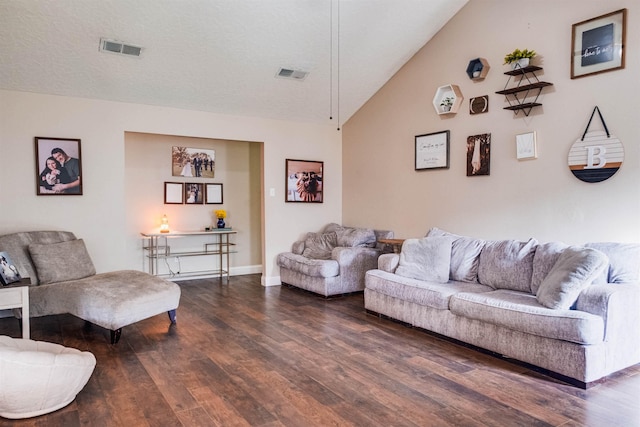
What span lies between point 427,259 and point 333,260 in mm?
1451

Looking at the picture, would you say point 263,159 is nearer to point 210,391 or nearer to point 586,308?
point 210,391

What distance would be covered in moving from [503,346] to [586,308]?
2.03ft

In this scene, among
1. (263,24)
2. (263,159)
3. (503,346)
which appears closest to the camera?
(503,346)

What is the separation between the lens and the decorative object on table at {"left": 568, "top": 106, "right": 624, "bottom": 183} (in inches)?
132

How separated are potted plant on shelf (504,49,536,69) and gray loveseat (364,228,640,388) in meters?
1.64

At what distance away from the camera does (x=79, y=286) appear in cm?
380

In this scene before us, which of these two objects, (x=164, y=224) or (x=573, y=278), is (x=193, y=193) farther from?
(x=573, y=278)

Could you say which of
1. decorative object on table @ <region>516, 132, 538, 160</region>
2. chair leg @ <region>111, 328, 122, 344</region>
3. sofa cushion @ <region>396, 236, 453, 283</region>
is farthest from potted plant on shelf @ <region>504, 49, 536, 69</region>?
chair leg @ <region>111, 328, 122, 344</region>

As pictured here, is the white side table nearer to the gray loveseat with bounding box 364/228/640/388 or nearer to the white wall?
the white wall

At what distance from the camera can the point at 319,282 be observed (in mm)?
5242

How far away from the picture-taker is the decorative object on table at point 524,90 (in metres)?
3.89

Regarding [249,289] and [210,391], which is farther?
[249,289]

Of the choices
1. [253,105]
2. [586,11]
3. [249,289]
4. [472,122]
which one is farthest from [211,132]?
[586,11]

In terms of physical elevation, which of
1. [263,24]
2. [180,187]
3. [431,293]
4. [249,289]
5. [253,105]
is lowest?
[249,289]
